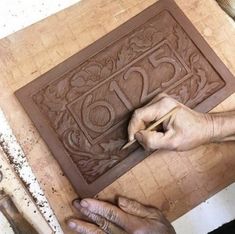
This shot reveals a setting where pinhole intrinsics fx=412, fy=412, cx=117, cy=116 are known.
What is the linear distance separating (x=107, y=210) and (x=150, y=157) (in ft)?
0.82

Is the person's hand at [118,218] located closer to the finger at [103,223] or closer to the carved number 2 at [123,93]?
the finger at [103,223]

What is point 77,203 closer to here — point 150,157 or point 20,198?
point 20,198

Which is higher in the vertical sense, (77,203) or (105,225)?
(77,203)

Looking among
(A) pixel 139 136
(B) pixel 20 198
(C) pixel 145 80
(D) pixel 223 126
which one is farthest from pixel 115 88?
(B) pixel 20 198

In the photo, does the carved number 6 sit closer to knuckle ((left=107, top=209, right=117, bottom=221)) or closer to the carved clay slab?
the carved clay slab

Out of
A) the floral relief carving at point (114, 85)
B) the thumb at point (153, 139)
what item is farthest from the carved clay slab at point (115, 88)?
the thumb at point (153, 139)

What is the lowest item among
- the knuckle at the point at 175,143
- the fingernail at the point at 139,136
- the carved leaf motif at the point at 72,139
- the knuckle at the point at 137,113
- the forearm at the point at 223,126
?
the forearm at the point at 223,126

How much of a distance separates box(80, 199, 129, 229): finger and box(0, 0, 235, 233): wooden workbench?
0.06m

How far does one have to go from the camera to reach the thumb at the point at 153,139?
1352 mm

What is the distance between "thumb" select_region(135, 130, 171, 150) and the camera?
1.35m

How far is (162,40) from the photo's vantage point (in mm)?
1567

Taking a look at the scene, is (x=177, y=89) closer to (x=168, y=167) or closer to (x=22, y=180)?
(x=168, y=167)

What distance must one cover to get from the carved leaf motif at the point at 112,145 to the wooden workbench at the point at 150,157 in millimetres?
103

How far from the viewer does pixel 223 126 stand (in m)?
1.44
